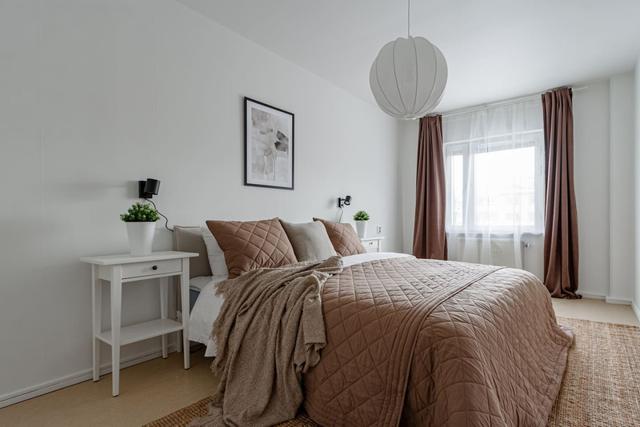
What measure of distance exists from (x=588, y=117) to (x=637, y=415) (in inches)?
139

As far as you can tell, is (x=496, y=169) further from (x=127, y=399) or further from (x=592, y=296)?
(x=127, y=399)

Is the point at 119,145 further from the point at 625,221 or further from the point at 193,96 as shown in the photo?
the point at 625,221

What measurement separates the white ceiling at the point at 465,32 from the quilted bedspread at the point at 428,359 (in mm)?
2026

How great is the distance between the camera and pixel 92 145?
2145 mm

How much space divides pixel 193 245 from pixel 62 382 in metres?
1.04

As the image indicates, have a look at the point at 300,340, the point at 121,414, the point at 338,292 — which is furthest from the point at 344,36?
the point at 121,414

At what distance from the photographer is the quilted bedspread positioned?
4.07ft

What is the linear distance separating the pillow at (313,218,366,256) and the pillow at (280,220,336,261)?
0.19 meters

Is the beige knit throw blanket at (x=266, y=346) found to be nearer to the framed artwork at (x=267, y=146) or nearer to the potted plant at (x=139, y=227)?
the potted plant at (x=139, y=227)

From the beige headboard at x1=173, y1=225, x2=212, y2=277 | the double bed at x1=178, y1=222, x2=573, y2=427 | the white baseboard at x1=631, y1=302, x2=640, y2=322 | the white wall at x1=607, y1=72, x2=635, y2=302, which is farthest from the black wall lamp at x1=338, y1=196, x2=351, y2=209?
the white baseboard at x1=631, y1=302, x2=640, y2=322

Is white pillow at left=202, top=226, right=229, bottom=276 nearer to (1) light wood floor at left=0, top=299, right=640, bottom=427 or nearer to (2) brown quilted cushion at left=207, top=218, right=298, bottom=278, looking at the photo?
(2) brown quilted cushion at left=207, top=218, right=298, bottom=278

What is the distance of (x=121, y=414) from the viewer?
5.60 feet

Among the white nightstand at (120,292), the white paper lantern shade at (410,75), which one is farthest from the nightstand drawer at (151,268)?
the white paper lantern shade at (410,75)

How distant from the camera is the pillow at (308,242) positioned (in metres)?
2.74
